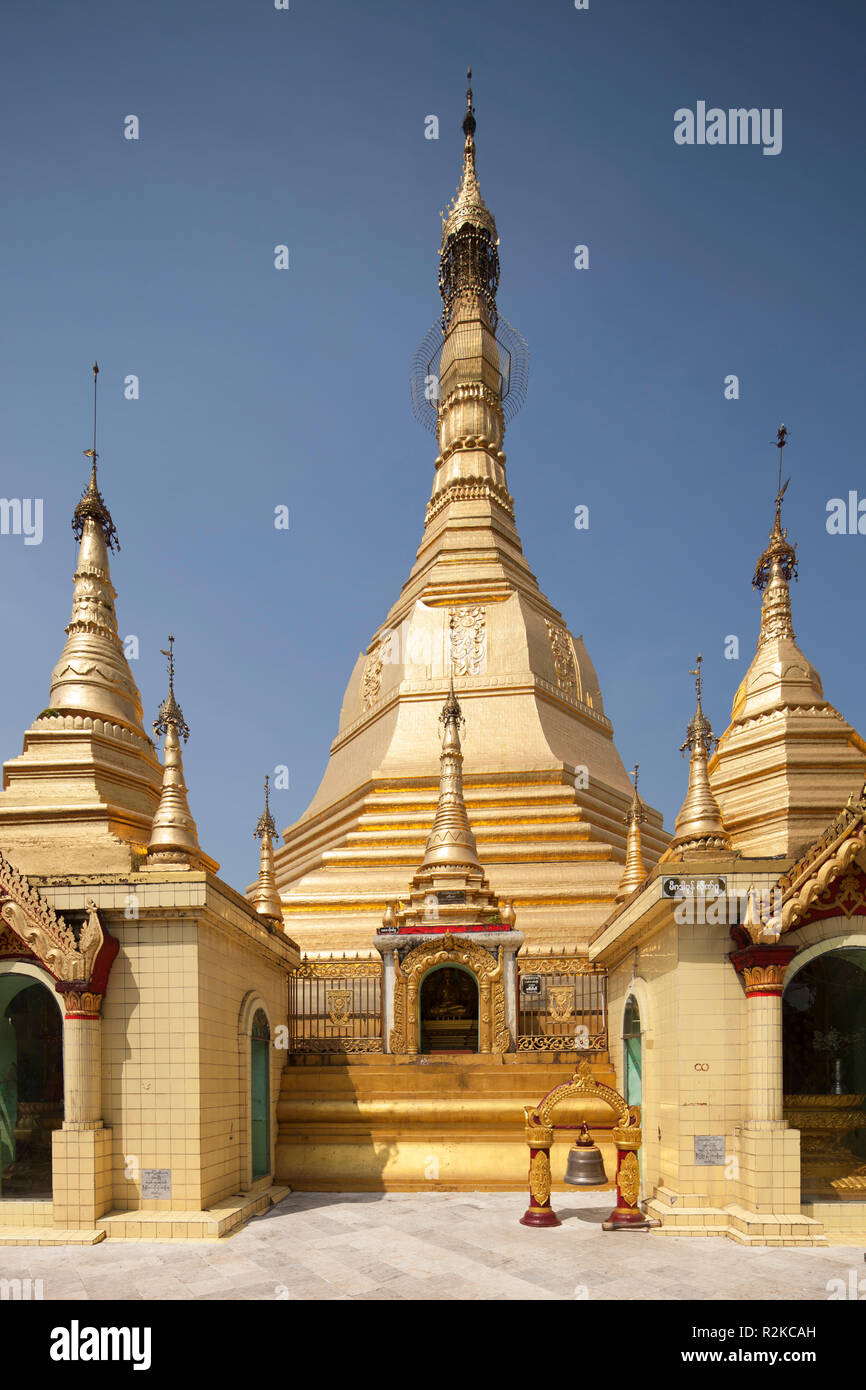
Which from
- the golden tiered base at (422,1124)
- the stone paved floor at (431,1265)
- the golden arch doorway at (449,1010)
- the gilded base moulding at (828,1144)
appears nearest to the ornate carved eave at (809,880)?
the gilded base moulding at (828,1144)

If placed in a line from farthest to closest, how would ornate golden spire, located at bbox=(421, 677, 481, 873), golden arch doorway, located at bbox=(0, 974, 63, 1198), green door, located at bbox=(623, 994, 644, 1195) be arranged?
ornate golden spire, located at bbox=(421, 677, 481, 873)
green door, located at bbox=(623, 994, 644, 1195)
golden arch doorway, located at bbox=(0, 974, 63, 1198)

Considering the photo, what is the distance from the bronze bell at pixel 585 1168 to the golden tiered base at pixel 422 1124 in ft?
12.7

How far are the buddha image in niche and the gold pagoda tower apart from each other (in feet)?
9.02

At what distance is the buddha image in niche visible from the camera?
2045cm

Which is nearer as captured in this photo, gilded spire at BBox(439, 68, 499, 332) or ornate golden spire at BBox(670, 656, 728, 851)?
ornate golden spire at BBox(670, 656, 728, 851)

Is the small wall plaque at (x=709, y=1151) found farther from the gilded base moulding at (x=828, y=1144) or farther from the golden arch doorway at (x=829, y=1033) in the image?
the golden arch doorway at (x=829, y=1033)

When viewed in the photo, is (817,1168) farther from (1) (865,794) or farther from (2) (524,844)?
(2) (524,844)

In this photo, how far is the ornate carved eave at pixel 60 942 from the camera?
12555mm

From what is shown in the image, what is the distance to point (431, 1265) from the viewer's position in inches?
420

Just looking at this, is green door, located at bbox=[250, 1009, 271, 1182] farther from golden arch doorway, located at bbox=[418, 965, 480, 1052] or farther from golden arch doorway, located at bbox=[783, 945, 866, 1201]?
golden arch doorway, located at bbox=[783, 945, 866, 1201]

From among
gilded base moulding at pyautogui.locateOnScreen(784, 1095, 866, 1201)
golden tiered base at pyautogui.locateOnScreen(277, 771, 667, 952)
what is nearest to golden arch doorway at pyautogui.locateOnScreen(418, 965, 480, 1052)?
golden tiered base at pyautogui.locateOnScreen(277, 771, 667, 952)

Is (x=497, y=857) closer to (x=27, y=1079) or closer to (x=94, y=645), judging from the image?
(x=94, y=645)

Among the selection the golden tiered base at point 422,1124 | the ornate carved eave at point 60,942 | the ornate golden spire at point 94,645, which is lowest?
the golden tiered base at point 422,1124

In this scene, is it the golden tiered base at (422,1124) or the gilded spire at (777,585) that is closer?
the golden tiered base at (422,1124)
